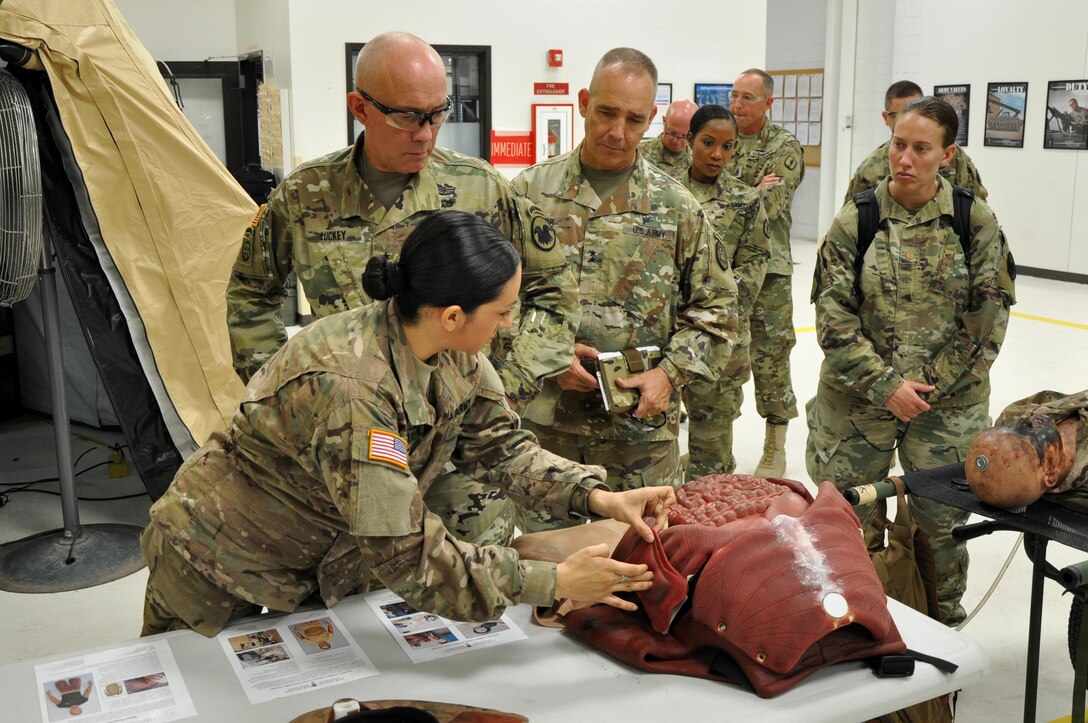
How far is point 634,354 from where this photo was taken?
2830 mm

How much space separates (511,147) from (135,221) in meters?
4.58

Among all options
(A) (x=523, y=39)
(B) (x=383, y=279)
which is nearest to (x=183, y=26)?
(A) (x=523, y=39)

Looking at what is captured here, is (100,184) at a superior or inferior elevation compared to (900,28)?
inferior

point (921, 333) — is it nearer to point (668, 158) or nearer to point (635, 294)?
point (635, 294)

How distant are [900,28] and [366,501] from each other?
11.3 metres

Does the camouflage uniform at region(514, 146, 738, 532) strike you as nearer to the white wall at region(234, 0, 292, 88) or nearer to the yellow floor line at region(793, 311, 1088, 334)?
the white wall at region(234, 0, 292, 88)

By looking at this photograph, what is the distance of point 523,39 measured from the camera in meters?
8.20

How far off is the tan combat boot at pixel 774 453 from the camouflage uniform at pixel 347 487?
3.04 metres

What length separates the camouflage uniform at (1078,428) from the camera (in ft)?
7.73

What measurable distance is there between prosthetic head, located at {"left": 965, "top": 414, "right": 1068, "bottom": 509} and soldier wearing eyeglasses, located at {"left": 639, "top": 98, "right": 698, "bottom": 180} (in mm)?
2848

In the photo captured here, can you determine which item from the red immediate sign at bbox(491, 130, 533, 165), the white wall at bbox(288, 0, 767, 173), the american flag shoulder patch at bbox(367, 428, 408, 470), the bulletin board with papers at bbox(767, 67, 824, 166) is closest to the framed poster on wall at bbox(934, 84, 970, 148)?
the bulletin board with papers at bbox(767, 67, 824, 166)

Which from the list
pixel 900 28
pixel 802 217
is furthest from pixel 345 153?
pixel 802 217

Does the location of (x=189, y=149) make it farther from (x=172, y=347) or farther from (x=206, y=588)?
(x=206, y=588)

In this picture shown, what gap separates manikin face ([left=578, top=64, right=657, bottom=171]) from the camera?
2.77 m
